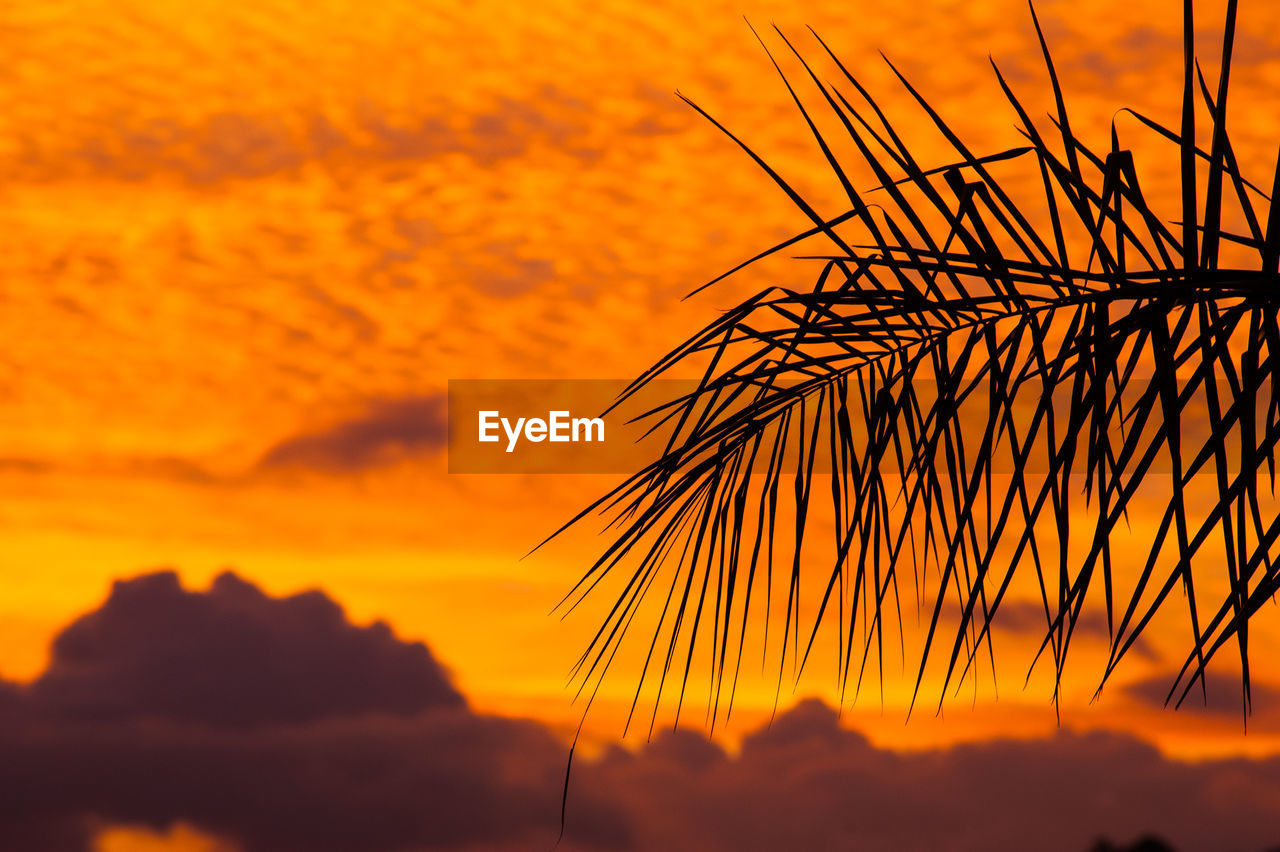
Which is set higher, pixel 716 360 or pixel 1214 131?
pixel 1214 131

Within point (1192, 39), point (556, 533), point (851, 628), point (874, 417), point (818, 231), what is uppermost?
point (1192, 39)

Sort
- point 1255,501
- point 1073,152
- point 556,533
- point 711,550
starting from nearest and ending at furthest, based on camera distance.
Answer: point 1255,501 → point 1073,152 → point 556,533 → point 711,550

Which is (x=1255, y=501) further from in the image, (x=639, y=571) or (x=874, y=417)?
(x=639, y=571)

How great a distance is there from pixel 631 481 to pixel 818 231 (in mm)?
515

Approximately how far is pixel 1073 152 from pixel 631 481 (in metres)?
0.79

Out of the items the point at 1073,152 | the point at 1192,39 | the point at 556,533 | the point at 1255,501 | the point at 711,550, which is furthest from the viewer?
the point at 711,550

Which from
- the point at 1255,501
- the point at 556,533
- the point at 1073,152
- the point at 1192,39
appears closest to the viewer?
the point at 1192,39

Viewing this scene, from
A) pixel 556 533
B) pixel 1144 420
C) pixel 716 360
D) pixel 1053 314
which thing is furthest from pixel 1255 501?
pixel 556 533

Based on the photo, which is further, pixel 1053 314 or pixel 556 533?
pixel 556 533

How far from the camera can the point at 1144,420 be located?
1.82m

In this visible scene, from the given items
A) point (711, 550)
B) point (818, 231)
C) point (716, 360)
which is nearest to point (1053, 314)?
point (818, 231)

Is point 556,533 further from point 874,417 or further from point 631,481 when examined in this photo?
point 874,417

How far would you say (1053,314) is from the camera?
1964 millimetres

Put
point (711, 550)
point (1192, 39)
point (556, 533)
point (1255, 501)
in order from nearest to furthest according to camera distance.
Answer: point (1192, 39)
point (1255, 501)
point (556, 533)
point (711, 550)
